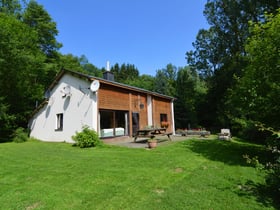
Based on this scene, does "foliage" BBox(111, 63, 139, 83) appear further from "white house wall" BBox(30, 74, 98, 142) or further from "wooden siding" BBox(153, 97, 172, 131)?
"white house wall" BBox(30, 74, 98, 142)

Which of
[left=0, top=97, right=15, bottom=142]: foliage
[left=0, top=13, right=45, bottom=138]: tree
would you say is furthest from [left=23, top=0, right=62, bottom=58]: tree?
[left=0, top=97, right=15, bottom=142]: foliage

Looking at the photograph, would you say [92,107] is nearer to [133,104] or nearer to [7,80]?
[133,104]

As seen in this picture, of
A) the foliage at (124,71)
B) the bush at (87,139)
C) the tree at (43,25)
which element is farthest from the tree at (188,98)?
the foliage at (124,71)

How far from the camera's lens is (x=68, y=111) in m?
13.3

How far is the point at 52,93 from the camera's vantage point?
14.9 m

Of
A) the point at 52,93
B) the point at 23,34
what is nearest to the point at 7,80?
the point at 23,34

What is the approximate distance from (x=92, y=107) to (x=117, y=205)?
871 cm

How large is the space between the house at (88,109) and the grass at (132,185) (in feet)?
17.4

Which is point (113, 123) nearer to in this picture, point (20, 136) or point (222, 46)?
point (20, 136)

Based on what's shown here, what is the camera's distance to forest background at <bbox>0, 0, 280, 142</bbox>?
8.36 m

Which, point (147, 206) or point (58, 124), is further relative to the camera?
point (58, 124)

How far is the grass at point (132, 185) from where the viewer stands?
3676mm

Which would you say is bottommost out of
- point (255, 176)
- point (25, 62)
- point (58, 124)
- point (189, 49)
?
point (255, 176)

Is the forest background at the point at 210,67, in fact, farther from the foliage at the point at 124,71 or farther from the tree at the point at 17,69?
the foliage at the point at 124,71
